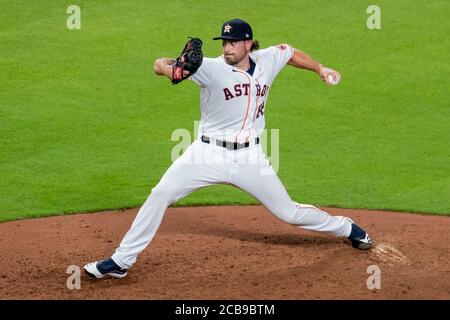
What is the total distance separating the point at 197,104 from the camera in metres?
11.8

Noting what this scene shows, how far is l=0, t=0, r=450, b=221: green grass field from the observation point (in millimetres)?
9852

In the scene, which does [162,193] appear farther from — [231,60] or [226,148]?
[231,60]

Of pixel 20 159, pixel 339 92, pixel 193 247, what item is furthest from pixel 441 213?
pixel 20 159

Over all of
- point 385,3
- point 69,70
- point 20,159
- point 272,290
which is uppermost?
point 385,3

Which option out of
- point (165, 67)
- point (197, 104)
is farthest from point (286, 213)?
point (197, 104)

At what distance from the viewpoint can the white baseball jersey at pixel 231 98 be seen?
7.46 metres

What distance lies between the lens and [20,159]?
34.2 feet

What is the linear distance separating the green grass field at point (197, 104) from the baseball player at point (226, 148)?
194cm

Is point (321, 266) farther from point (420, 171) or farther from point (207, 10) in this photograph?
point (207, 10)

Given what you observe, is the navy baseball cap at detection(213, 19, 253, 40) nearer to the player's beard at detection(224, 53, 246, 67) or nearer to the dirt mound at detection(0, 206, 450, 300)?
the player's beard at detection(224, 53, 246, 67)

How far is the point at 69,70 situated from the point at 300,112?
303 cm

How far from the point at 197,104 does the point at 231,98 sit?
13.9 ft

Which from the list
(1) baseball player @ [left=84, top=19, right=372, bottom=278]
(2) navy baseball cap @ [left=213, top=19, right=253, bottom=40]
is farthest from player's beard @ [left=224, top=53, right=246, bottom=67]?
(2) navy baseball cap @ [left=213, top=19, right=253, bottom=40]

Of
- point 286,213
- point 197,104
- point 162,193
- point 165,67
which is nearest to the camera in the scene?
point 165,67
